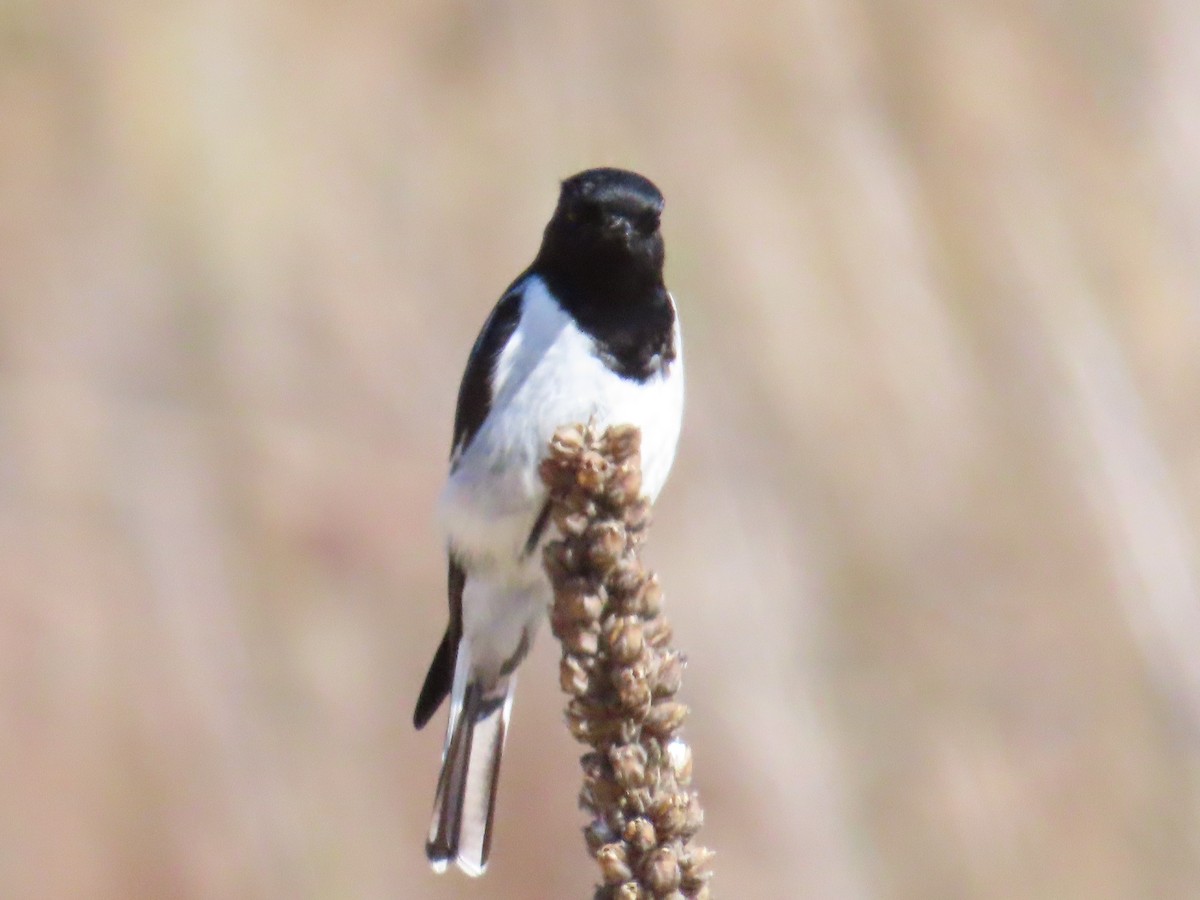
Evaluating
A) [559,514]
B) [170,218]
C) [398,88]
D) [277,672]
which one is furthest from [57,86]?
[559,514]

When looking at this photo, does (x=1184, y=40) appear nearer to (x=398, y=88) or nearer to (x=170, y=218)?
(x=398, y=88)

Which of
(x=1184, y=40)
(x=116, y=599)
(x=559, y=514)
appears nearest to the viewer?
(x=559, y=514)

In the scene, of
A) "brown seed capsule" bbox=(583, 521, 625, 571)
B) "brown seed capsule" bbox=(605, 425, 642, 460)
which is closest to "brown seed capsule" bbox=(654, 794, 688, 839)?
"brown seed capsule" bbox=(583, 521, 625, 571)

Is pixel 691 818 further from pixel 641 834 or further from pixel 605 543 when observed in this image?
pixel 605 543

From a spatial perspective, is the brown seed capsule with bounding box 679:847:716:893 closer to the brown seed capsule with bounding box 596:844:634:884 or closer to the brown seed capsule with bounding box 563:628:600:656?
the brown seed capsule with bounding box 596:844:634:884

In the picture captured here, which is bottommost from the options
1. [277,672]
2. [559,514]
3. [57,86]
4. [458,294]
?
[559,514]

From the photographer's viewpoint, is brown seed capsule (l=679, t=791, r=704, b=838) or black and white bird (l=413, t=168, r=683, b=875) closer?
brown seed capsule (l=679, t=791, r=704, b=838)

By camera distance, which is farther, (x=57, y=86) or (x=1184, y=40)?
(x=1184, y=40)
